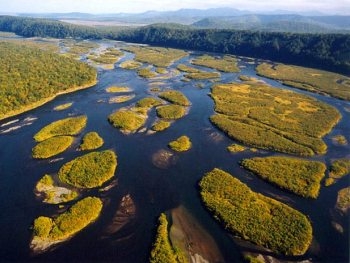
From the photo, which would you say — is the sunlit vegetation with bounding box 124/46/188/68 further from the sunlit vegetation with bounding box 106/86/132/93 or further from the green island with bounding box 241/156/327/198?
the green island with bounding box 241/156/327/198

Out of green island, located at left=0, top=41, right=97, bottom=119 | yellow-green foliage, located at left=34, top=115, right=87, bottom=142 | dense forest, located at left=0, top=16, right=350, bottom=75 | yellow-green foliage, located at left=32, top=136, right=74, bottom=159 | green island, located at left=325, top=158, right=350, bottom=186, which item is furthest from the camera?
dense forest, located at left=0, top=16, right=350, bottom=75

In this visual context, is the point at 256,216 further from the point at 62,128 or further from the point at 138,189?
the point at 62,128

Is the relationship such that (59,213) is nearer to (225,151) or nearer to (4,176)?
(4,176)

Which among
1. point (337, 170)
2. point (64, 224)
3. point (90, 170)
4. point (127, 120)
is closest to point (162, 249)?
point (64, 224)

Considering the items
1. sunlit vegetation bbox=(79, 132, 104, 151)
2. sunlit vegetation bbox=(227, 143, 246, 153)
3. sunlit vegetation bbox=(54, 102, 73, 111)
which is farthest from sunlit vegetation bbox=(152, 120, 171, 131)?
sunlit vegetation bbox=(54, 102, 73, 111)

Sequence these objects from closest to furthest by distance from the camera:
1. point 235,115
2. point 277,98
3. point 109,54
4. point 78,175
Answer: point 78,175 → point 235,115 → point 277,98 → point 109,54

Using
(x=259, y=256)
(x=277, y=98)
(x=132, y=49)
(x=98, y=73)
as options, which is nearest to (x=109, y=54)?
(x=132, y=49)

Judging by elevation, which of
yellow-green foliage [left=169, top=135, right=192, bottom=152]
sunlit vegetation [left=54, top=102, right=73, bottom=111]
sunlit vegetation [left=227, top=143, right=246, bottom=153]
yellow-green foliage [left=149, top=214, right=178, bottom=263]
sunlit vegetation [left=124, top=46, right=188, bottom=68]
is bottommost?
sunlit vegetation [left=124, top=46, right=188, bottom=68]
